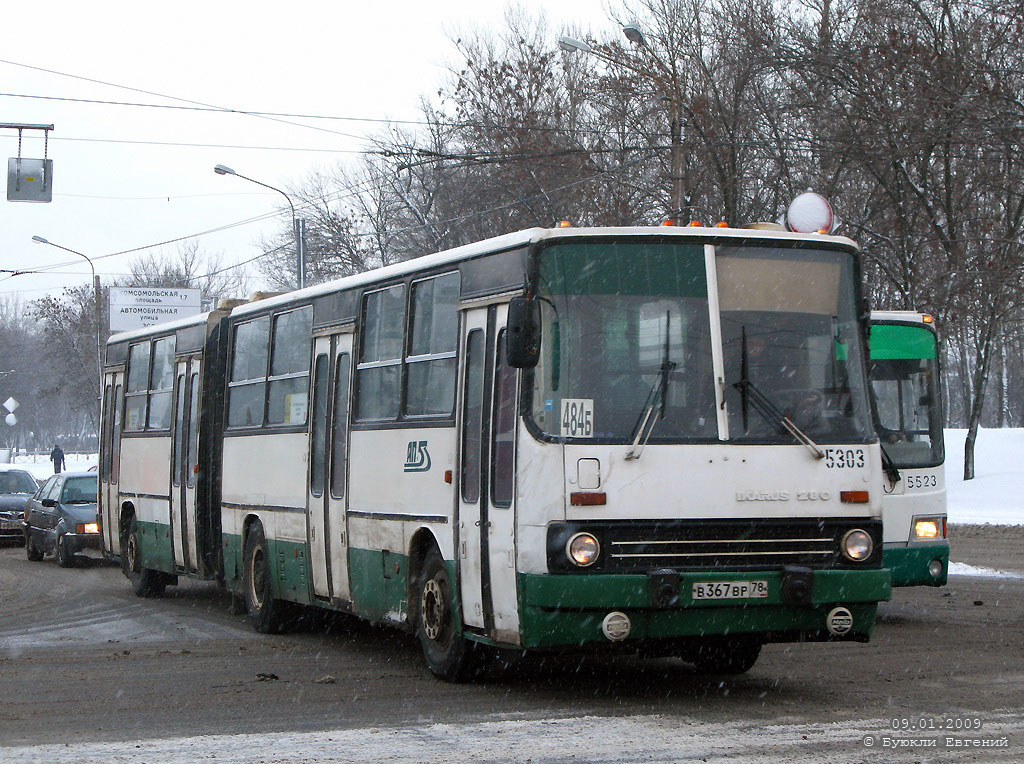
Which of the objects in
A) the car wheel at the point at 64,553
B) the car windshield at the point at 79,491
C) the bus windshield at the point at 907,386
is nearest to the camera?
the bus windshield at the point at 907,386

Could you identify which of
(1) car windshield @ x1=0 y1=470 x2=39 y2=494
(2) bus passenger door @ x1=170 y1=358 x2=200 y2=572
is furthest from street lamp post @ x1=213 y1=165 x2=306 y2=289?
(2) bus passenger door @ x1=170 y1=358 x2=200 y2=572

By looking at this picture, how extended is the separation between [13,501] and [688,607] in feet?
69.8

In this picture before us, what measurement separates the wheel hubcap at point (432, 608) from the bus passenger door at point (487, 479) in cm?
45

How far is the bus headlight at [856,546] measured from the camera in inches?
349

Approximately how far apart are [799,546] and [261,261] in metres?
57.1

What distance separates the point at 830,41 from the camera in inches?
1236

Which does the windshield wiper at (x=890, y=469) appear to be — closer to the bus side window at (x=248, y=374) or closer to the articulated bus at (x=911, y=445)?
the articulated bus at (x=911, y=445)

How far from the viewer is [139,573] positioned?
1753 centimetres

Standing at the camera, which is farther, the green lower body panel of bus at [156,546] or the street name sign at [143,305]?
the street name sign at [143,305]

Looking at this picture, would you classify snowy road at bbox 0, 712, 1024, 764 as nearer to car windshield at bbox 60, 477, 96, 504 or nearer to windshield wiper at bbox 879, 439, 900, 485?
windshield wiper at bbox 879, 439, 900, 485

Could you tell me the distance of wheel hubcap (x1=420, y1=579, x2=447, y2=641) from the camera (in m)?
9.94

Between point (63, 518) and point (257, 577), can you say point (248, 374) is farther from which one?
point (63, 518)

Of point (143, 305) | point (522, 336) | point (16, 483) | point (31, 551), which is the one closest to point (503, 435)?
point (522, 336)

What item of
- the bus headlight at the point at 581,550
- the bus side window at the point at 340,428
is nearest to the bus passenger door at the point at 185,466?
the bus side window at the point at 340,428
